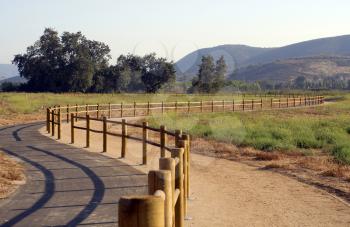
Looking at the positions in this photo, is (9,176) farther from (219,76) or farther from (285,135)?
(219,76)

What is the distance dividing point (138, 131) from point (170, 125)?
13.6 feet

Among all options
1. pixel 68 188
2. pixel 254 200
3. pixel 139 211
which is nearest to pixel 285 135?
pixel 254 200

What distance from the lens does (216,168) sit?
658 inches

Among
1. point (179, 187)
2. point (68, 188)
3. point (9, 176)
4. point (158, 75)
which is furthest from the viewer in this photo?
point (158, 75)

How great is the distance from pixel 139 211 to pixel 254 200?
28.8 feet

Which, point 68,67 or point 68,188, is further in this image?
point 68,67

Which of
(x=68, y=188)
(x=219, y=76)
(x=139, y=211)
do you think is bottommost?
(x=68, y=188)

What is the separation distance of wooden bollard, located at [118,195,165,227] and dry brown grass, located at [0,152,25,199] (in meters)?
7.28

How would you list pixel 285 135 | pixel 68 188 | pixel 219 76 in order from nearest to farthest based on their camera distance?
pixel 68 188 < pixel 285 135 < pixel 219 76

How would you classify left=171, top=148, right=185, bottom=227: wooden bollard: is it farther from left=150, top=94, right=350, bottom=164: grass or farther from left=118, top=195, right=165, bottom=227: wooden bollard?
left=150, top=94, right=350, bottom=164: grass

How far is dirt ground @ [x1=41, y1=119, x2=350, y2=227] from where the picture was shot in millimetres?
9766

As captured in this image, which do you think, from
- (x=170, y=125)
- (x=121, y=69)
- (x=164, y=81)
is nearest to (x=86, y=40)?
(x=121, y=69)

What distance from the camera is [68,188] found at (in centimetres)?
1081

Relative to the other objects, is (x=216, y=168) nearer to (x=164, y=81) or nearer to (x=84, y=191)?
(x=84, y=191)
